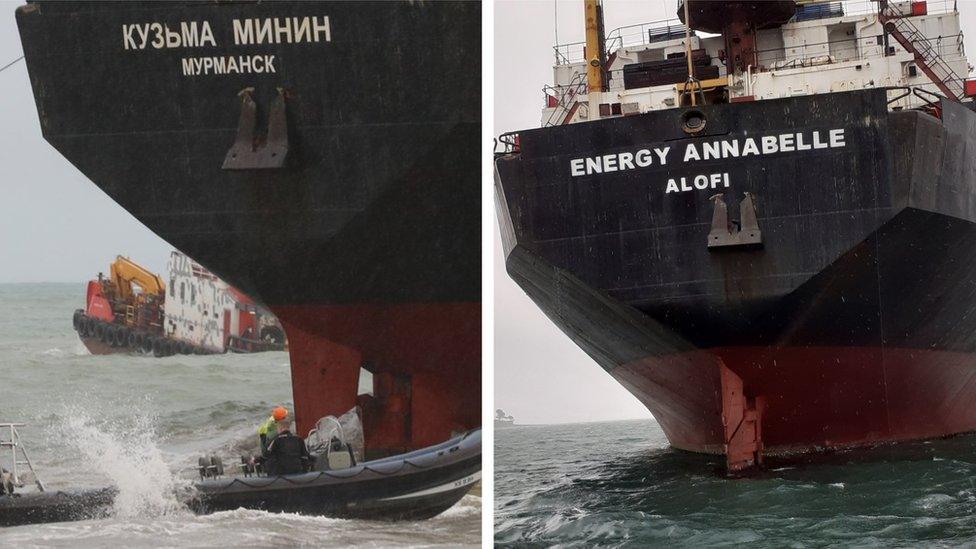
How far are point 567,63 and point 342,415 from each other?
741cm

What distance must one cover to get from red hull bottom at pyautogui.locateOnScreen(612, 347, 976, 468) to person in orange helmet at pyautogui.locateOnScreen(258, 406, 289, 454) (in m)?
4.29

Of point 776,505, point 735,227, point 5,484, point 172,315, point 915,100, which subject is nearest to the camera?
point 776,505

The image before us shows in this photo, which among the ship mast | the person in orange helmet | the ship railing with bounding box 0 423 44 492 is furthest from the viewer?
the ship mast

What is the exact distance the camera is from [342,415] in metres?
12.6

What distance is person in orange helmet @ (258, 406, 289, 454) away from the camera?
12008 millimetres

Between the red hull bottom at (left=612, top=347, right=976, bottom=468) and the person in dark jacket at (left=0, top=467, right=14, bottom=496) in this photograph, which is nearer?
the person in dark jacket at (left=0, top=467, right=14, bottom=496)

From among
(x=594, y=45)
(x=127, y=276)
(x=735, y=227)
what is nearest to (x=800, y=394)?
(x=735, y=227)

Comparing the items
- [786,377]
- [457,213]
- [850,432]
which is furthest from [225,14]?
[850,432]

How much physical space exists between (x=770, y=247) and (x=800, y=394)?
1.71m

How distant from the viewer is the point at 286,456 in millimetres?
12031

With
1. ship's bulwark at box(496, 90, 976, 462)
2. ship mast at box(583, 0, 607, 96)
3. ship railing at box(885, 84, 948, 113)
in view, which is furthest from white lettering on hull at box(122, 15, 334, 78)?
ship railing at box(885, 84, 948, 113)

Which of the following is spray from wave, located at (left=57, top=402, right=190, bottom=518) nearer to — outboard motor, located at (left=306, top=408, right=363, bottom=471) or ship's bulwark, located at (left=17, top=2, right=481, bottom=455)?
outboard motor, located at (left=306, top=408, right=363, bottom=471)

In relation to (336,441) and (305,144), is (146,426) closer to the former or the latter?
(336,441)

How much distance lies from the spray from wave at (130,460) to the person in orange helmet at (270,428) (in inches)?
34.7
